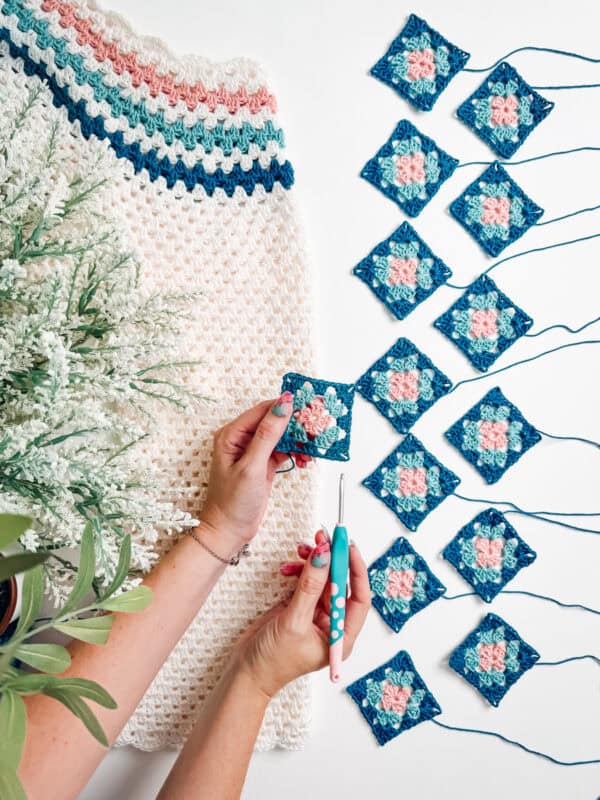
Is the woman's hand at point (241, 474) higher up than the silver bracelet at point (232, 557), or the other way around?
the woman's hand at point (241, 474)

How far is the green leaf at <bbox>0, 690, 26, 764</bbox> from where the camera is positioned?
325 millimetres

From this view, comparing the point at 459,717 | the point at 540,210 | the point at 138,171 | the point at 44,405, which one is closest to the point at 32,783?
the point at 44,405

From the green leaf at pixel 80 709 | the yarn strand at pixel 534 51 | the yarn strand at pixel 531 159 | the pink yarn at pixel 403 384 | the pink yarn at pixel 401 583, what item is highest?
the yarn strand at pixel 534 51

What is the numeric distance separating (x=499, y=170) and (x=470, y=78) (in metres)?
0.15

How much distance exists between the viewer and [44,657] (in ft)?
1.42

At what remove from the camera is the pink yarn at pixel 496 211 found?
955 mm

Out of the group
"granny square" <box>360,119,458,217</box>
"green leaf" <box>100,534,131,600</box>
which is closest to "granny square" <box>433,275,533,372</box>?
"granny square" <box>360,119,458,217</box>

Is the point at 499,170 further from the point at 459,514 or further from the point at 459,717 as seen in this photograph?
the point at 459,717

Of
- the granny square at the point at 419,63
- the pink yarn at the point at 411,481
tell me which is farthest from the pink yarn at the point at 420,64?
the pink yarn at the point at 411,481

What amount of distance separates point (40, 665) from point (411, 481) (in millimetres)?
640

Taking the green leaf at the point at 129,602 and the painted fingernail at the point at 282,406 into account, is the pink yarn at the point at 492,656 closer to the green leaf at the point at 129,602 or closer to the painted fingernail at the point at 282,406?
the painted fingernail at the point at 282,406

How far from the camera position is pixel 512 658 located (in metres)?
0.98

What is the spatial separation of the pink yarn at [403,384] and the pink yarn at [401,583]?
0.27 m

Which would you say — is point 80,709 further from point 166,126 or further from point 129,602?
point 166,126
